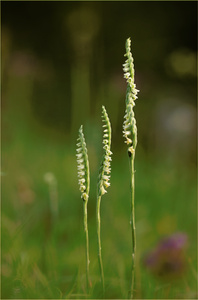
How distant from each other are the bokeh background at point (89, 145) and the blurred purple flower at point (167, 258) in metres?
0.01

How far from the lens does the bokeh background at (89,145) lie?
1055mm

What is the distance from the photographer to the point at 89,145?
187 cm

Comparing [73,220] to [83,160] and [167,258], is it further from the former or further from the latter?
[83,160]

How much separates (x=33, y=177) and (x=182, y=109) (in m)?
1.06

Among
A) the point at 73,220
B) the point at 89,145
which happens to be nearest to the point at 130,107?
the point at 73,220

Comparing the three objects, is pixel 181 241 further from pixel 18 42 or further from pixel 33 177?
pixel 18 42

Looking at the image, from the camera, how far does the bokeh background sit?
105cm

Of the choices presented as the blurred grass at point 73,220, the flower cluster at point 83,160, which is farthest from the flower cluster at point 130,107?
the blurred grass at point 73,220

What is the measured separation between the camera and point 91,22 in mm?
1614

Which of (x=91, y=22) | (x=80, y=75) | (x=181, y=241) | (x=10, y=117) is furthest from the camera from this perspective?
(x=10, y=117)

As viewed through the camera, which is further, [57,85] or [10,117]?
[57,85]

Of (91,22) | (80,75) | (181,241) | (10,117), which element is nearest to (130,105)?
(181,241)

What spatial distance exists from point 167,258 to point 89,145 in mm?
790

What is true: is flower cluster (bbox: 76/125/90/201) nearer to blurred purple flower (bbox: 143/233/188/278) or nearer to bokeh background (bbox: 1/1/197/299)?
bokeh background (bbox: 1/1/197/299)
